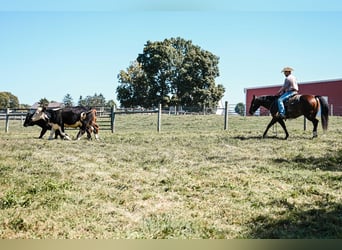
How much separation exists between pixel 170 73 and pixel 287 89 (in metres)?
2.11

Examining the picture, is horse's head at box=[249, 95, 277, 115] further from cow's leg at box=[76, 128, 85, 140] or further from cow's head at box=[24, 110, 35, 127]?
cow's head at box=[24, 110, 35, 127]

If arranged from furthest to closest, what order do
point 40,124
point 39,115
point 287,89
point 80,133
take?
point 80,133, point 40,124, point 39,115, point 287,89

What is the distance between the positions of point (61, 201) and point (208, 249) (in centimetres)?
110

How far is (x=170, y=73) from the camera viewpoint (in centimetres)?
355

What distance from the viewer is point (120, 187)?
2.86m

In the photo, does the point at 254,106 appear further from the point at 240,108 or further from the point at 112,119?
the point at 112,119

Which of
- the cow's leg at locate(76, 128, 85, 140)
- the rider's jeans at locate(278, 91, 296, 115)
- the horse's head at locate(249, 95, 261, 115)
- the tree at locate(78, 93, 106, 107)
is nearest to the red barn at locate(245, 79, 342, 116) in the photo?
the horse's head at locate(249, 95, 261, 115)

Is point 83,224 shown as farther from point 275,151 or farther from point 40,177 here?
point 275,151

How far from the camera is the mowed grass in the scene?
2072 mm

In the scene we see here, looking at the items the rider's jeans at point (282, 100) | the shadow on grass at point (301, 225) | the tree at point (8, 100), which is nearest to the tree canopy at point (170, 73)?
the tree at point (8, 100)

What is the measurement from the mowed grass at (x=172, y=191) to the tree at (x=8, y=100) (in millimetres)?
575

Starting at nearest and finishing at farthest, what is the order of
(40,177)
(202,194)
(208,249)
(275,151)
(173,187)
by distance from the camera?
(208,249) → (202,194) → (173,187) → (40,177) → (275,151)

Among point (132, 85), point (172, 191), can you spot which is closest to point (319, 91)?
point (132, 85)

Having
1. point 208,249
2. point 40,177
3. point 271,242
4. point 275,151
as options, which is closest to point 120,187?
point 40,177
